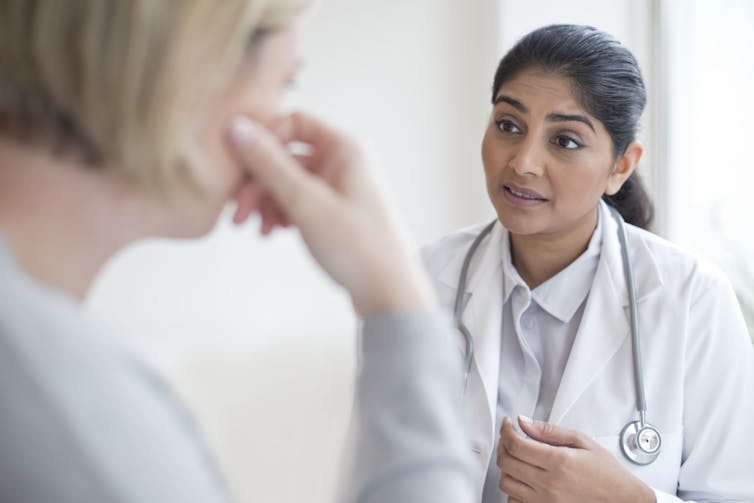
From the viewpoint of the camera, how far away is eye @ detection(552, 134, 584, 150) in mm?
1490

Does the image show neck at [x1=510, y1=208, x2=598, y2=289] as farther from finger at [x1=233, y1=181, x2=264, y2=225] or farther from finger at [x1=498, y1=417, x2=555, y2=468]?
finger at [x1=233, y1=181, x2=264, y2=225]

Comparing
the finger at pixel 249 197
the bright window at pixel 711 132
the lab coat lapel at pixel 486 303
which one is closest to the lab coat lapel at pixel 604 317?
the lab coat lapel at pixel 486 303

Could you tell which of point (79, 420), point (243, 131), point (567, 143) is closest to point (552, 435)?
point (567, 143)

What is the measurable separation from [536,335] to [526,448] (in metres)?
0.28

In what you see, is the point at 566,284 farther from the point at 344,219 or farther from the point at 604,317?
the point at 344,219

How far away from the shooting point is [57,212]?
55cm

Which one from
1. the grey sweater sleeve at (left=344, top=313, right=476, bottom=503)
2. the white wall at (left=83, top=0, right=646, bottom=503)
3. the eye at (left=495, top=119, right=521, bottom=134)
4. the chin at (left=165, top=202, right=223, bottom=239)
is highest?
the chin at (left=165, top=202, right=223, bottom=239)

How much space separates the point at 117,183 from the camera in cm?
57

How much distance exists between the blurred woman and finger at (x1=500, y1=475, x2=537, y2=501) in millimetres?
688

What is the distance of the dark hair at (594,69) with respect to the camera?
4.87ft

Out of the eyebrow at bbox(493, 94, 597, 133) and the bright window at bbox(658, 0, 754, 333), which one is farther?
the bright window at bbox(658, 0, 754, 333)

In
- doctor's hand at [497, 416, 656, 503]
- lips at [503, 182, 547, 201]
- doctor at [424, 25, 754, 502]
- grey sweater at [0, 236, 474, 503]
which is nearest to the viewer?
grey sweater at [0, 236, 474, 503]

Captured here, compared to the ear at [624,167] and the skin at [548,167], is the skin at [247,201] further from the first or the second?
the ear at [624,167]

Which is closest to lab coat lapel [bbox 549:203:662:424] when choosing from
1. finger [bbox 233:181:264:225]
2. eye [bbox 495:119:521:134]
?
eye [bbox 495:119:521:134]
